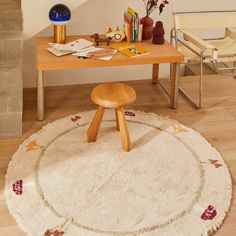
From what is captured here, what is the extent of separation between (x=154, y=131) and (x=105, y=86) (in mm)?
514

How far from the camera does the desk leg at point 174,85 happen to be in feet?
10.3

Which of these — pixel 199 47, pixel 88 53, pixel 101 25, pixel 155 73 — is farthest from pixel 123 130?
pixel 101 25

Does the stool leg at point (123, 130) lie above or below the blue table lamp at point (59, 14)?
below

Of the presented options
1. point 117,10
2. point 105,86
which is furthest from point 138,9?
point 105,86

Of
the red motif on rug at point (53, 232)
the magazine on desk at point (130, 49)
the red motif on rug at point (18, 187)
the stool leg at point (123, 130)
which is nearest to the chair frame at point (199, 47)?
the magazine on desk at point (130, 49)

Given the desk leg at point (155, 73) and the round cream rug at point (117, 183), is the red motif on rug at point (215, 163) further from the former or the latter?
the desk leg at point (155, 73)

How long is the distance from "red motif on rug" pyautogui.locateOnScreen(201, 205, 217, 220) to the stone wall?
1.38 metres

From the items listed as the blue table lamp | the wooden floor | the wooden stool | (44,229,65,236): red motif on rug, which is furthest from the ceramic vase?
(44,229,65,236): red motif on rug

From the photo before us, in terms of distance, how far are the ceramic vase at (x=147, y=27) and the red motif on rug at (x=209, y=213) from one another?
1.60 metres

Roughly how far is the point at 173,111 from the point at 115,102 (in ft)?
2.80

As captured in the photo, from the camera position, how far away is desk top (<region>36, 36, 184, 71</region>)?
113 inches

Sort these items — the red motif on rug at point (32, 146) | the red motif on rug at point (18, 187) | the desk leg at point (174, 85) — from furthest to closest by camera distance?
the desk leg at point (174, 85) → the red motif on rug at point (32, 146) → the red motif on rug at point (18, 187)

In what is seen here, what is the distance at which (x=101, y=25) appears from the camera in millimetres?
3633

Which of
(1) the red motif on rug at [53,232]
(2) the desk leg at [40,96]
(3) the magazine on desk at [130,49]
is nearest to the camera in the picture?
(1) the red motif on rug at [53,232]
